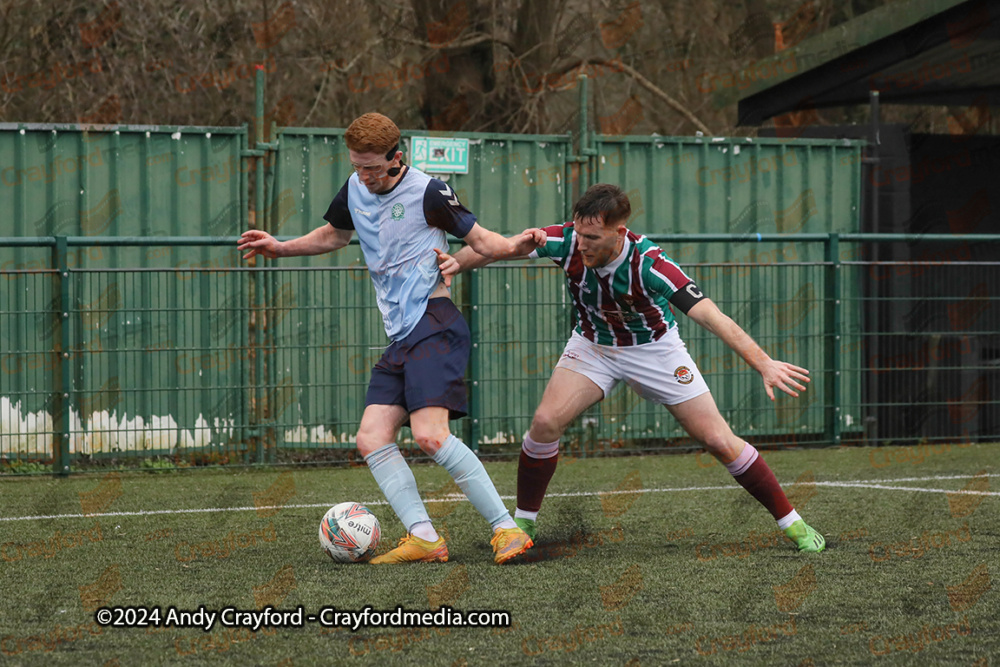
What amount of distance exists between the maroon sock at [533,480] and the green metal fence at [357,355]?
3701 mm

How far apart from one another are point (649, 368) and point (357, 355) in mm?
4653

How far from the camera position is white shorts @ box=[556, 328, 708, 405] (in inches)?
235

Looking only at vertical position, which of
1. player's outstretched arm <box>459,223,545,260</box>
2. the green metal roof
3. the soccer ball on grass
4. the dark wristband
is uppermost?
the green metal roof

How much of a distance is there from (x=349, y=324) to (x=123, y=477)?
81.0 inches

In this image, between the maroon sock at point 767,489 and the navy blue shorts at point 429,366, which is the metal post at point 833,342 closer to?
A: the maroon sock at point 767,489

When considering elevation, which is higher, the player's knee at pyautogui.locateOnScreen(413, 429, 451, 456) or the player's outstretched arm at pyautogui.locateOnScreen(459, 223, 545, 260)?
the player's outstretched arm at pyautogui.locateOnScreen(459, 223, 545, 260)

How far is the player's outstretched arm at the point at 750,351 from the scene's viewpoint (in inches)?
209

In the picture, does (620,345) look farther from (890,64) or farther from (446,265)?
(890,64)

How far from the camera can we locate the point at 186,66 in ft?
54.0

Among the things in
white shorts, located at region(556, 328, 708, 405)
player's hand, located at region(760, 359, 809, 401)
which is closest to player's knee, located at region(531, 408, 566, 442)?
white shorts, located at region(556, 328, 708, 405)

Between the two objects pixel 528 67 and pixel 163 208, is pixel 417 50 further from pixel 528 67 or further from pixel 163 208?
pixel 163 208

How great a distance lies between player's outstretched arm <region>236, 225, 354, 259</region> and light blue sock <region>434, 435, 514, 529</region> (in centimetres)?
110

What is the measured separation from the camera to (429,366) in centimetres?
563

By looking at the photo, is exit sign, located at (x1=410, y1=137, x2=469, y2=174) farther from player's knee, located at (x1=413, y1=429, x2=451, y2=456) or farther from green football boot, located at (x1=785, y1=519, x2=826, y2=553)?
green football boot, located at (x1=785, y1=519, x2=826, y2=553)
